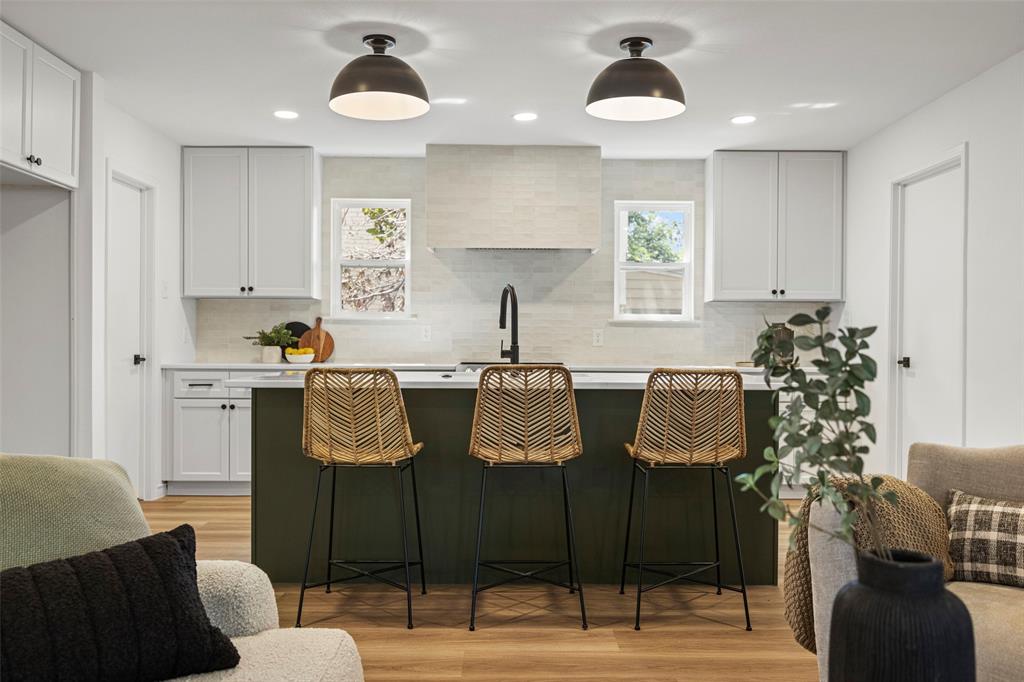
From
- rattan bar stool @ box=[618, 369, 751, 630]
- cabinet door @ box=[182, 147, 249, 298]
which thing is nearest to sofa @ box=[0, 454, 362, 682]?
rattan bar stool @ box=[618, 369, 751, 630]

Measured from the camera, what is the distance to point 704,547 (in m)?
3.21

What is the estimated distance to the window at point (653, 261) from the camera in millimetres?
5656

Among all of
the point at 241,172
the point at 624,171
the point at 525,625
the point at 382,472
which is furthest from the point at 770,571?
the point at 241,172

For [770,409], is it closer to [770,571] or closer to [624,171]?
[770,571]

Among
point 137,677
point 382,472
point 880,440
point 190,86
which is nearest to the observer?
point 137,677

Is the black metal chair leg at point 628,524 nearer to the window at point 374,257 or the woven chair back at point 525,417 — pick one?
the woven chair back at point 525,417

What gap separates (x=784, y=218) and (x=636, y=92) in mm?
2808

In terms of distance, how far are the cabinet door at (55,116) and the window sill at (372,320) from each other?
2.21m

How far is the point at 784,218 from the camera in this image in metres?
5.25

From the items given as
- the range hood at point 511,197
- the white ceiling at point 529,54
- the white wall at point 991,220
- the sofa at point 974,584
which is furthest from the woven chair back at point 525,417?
the range hood at point 511,197

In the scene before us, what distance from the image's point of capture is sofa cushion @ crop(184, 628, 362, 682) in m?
1.42

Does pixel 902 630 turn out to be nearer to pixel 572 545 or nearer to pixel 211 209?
pixel 572 545

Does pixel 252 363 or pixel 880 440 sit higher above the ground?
pixel 252 363

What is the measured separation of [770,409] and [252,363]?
12.2 ft
